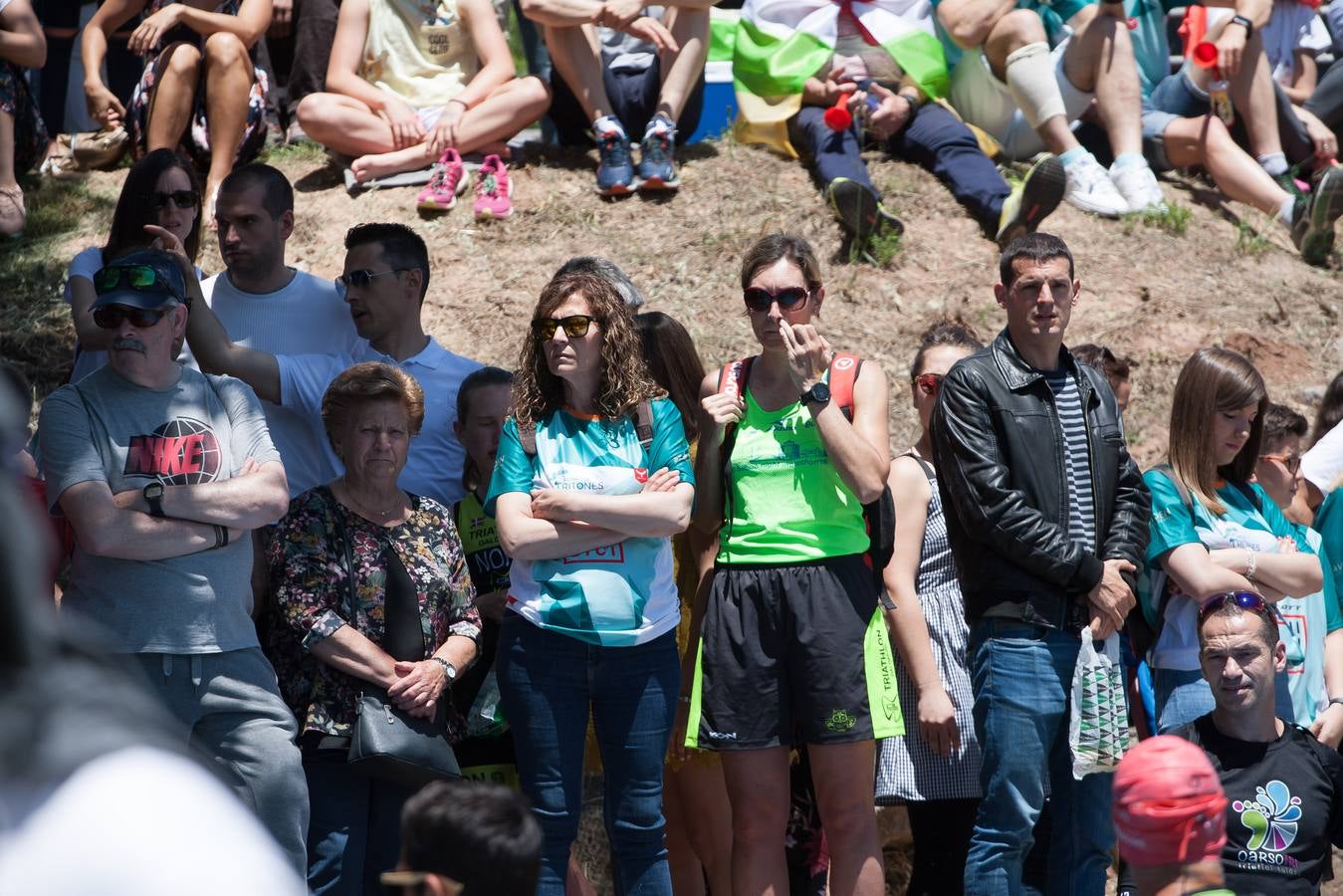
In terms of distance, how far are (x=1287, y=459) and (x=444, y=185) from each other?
13.7ft

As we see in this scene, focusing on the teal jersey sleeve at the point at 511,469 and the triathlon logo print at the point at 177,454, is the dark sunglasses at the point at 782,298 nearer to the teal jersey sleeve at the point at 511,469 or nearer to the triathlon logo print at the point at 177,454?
the teal jersey sleeve at the point at 511,469

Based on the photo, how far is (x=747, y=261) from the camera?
4605 mm

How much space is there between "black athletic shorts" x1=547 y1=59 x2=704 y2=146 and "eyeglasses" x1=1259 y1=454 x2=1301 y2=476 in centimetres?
375

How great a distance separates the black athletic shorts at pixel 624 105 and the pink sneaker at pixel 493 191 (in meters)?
0.55

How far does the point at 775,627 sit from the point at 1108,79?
16.1 ft

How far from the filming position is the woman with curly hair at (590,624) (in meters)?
4.12

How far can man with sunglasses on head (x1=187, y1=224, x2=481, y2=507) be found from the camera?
4.80 metres

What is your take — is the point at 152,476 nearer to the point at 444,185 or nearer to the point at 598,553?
the point at 598,553

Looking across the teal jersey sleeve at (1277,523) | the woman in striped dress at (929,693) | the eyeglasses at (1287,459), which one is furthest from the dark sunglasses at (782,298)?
the eyeglasses at (1287,459)

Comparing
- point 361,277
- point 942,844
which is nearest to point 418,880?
point 942,844

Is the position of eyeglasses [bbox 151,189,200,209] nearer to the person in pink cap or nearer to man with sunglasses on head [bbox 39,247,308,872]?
man with sunglasses on head [bbox 39,247,308,872]

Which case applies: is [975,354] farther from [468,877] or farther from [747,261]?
[468,877]

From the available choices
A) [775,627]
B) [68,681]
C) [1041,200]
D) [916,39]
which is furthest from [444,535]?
[916,39]

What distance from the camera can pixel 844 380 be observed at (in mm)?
4488
